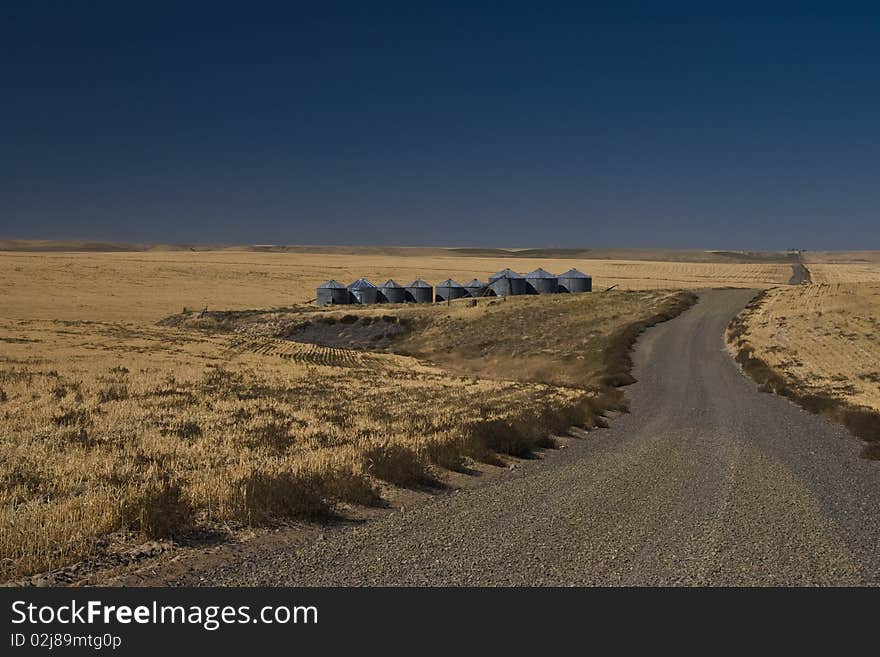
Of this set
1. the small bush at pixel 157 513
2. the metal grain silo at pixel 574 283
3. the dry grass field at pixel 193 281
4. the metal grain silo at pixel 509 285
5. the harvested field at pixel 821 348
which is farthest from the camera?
the metal grain silo at pixel 574 283

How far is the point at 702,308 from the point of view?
6825cm

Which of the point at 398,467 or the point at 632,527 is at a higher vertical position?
the point at 398,467

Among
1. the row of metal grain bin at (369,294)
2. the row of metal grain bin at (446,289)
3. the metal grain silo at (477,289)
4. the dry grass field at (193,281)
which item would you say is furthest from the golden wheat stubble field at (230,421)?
the metal grain silo at (477,289)

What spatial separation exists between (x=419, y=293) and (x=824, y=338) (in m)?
54.2

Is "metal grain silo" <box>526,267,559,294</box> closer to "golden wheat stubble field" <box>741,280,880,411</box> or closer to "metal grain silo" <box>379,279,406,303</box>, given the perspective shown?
"metal grain silo" <box>379,279,406,303</box>

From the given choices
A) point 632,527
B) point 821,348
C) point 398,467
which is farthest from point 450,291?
point 632,527

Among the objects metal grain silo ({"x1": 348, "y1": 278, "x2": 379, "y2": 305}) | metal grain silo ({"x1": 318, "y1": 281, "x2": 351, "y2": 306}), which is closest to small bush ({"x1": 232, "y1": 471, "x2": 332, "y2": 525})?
metal grain silo ({"x1": 348, "y1": 278, "x2": 379, "y2": 305})

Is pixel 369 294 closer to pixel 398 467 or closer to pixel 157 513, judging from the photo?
pixel 398 467

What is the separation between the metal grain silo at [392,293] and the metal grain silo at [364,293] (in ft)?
3.22

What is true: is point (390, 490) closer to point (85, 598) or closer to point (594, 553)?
point (594, 553)

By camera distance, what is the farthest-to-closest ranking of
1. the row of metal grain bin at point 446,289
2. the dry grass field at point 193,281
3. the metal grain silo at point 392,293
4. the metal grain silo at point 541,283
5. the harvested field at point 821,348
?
the metal grain silo at point 392,293 → the metal grain silo at point 541,283 → the row of metal grain bin at point 446,289 → the dry grass field at point 193,281 → the harvested field at point 821,348

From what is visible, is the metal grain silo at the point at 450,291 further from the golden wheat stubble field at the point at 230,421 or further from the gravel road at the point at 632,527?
the gravel road at the point at 632,527

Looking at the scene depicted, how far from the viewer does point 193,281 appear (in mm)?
118375

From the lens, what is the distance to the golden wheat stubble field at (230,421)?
9.66 metres
